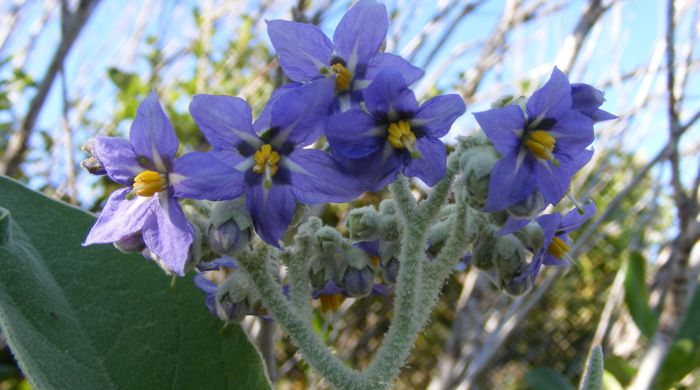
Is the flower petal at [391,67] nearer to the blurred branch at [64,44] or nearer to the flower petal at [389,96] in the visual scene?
the flower petal at [389,96]

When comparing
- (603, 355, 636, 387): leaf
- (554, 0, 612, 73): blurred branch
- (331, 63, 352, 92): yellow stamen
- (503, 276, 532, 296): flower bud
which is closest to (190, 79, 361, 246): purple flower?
(331, 63, 352, 92): yellow stamen

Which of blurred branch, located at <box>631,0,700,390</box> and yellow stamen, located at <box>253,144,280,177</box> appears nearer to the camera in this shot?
yellow stamen, located at <box>253,144,280,177</box>

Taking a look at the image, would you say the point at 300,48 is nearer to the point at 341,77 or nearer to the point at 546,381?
the point at 341,77

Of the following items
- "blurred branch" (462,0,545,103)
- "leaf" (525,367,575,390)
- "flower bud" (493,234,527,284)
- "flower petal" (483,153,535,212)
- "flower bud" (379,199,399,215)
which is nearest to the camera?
"flower petal" (483,153,535,212)

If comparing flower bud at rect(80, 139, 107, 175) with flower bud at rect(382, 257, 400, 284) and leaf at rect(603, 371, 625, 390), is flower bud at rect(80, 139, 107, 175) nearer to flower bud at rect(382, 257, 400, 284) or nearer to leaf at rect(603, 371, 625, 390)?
flower bud at rect(382, 257, 400, 284)

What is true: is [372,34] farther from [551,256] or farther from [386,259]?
[551,256]

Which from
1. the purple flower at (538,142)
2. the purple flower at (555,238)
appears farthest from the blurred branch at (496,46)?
the purple flower at (538,142)
